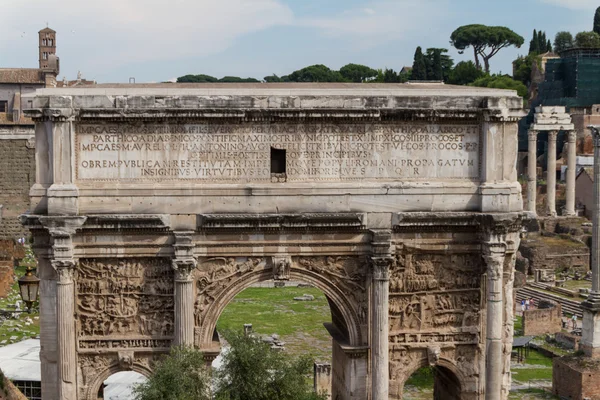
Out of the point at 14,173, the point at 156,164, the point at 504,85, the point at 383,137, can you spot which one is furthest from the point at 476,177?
the point at 504,85

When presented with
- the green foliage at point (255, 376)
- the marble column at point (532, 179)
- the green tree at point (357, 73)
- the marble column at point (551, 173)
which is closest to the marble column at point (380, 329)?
the green foliage at point (255, 376)

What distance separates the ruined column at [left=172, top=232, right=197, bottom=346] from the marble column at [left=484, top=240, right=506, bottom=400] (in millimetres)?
5422

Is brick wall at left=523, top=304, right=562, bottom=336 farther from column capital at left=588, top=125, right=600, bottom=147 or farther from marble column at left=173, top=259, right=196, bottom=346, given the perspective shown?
marble column at left=173, top=259, right=196, bottom=346

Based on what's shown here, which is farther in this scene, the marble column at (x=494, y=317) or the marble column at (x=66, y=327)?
the marble column at (x=494, y=317)

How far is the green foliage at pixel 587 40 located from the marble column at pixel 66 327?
80204 millimetres

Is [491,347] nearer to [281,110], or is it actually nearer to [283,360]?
[283,360]

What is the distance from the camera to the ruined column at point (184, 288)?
16.8m

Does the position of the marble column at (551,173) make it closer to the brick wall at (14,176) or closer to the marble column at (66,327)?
the brick wall at (14,176)

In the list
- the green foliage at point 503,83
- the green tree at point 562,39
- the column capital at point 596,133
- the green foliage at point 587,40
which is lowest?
the column capital at point 596,133

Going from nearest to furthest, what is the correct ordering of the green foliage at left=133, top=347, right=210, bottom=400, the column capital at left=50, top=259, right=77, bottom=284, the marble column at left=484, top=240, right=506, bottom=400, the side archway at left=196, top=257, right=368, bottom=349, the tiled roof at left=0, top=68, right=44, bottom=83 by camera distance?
the green foliage at left=133, top=347, right=210, bottom=400, the column capital at left=50, top=259, right=77, bottom=284, the side archway at left=196, top=257, right=368, bottom=349, the marble column at left=484, top=240, right=506, bottom=400, the tiled roof at left=0, top=68, right=44, bottom=83

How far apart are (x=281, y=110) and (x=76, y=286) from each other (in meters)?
4.87

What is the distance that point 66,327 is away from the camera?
16.8m

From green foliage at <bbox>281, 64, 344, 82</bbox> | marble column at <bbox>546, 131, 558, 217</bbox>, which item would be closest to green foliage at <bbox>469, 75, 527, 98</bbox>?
green foliage at <bbox>281, 64, 344, 82</bbox>

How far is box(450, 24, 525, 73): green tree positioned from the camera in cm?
11919
